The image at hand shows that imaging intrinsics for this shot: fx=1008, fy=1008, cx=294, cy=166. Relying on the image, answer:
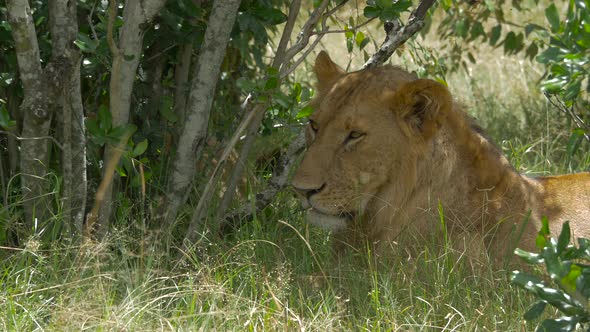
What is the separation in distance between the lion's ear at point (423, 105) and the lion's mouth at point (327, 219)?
1.20 feet

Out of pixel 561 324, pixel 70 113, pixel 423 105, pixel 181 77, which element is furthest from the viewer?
pixel 181 77

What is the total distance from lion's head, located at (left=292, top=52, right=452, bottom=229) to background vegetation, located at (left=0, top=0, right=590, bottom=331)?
166mm

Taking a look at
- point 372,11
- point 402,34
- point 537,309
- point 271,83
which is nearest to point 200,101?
point 271,83

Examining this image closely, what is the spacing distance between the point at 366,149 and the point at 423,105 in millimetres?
221

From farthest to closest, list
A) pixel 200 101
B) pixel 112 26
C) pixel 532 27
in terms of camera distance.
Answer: pixel 532 27, pixel 200 101, pixel 112 26

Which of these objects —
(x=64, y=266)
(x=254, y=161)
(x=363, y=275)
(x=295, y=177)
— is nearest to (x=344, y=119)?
(x=295, y=177)

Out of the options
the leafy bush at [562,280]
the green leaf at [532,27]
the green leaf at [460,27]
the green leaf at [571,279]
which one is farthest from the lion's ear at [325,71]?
the green leaf at [460,27]

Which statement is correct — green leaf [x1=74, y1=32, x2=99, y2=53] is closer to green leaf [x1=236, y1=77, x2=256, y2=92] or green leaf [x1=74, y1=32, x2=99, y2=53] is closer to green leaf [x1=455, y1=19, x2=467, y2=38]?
green leaf [x1=236, y1=77, x2=256, y2=92]

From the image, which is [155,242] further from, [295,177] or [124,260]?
[295,177]

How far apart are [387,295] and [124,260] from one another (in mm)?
805

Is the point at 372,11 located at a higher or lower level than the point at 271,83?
higher

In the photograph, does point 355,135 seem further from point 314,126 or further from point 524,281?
point 524,281

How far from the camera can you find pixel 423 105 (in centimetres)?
309

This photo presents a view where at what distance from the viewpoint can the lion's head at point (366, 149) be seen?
3098mm
